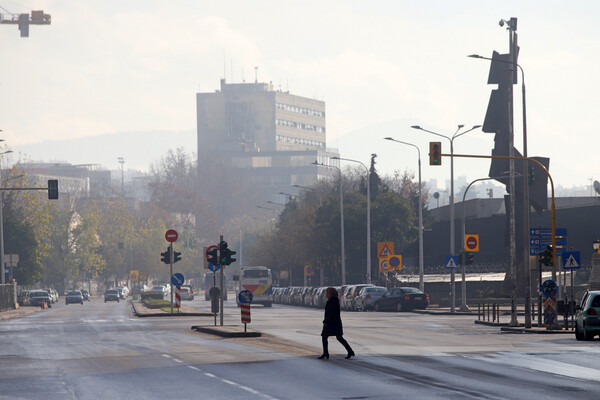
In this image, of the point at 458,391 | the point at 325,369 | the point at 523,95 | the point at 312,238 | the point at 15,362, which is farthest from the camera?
the point at 312,238

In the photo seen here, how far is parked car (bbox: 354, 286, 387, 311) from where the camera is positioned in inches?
2501

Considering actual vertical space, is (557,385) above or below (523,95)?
below

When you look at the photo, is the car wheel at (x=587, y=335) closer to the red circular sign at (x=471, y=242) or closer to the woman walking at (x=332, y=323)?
the woman walking at (x=332, y=323)

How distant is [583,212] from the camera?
276 feet

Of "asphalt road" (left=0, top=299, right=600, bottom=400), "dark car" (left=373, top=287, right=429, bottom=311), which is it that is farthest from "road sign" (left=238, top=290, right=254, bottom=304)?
"dark car" (left=373, top=287, right=429, bottom=311)

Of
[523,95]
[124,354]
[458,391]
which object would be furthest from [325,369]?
[523,95]

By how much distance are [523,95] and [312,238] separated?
184ft

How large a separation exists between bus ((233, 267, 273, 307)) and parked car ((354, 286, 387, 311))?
1919cm

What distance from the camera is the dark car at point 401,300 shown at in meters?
61.4

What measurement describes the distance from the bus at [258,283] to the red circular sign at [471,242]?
31.2 meters

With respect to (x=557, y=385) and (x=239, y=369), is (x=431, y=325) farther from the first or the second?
(x=557, y=385)

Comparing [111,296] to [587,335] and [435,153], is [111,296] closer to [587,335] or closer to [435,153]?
[435,153]

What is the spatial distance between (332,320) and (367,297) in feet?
132

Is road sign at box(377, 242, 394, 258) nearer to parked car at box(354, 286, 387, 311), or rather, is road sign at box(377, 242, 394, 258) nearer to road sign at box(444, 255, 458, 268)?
parked car at box(354, 286, 387, 311)
